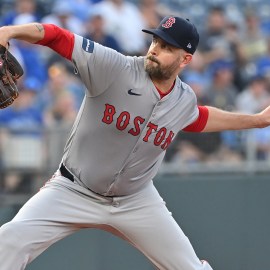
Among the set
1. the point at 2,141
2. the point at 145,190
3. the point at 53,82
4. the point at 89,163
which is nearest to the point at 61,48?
the point at 89,163

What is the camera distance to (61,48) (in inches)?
178

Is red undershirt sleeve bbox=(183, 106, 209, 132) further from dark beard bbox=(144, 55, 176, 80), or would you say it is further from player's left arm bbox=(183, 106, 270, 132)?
dark beard bbox=(144, 55, 176, 80)

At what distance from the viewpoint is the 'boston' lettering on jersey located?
4.88 metres

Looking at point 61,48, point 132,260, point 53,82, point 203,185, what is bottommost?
point 132,260

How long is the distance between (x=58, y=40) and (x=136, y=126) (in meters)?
0.79

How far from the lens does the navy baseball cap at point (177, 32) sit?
193 inches

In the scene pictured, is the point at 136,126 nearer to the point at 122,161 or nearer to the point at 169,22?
the point at 122,161

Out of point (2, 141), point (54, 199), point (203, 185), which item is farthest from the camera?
point (203, 185)

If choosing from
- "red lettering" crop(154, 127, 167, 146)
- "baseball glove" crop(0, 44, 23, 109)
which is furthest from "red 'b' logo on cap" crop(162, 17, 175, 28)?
"baseball glove" crop(0, 44, 23, 109)

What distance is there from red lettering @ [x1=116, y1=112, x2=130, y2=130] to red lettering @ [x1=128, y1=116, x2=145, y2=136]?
57 mm

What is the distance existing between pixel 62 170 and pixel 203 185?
8.82 ft

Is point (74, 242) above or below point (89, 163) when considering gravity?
below

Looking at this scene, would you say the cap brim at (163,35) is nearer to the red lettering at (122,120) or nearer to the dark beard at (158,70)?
the dark beard at (158,70)

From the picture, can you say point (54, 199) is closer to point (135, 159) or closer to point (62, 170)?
point (62, 170)
